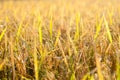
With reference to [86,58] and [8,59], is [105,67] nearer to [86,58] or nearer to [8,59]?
[86,58]

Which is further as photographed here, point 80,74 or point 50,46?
point 50,46

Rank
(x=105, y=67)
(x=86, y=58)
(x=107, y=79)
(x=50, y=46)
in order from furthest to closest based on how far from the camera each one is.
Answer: (x=50, y=46)
(x=86, y=58)
(x=105, y=67)
(x=107, y=79)

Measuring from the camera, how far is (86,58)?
991 millimetres

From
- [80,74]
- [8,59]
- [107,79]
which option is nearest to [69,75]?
[80,74]

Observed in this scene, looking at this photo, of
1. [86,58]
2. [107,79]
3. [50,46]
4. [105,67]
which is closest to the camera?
[107,79]

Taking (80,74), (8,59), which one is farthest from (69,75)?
(8,59)

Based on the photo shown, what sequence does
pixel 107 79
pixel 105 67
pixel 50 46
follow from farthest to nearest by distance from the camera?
1. pixel 50 46
2. pixel 105 67
3. pixel 107 79

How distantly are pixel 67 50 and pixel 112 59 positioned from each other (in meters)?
0.19

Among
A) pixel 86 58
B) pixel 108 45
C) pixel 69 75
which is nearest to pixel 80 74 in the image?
pixel 69 75

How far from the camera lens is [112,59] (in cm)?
95

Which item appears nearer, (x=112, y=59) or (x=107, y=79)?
(x=107, y=79)

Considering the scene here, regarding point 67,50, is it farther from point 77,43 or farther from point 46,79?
point 46,79

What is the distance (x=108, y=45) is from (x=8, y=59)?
409 mm

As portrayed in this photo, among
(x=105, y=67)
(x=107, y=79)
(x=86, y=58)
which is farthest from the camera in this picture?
(x=86, y=58)
